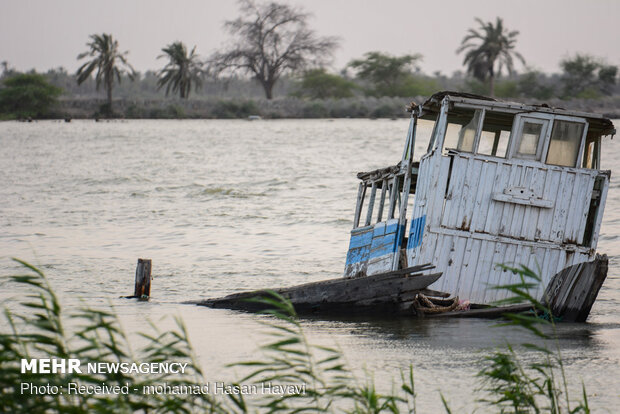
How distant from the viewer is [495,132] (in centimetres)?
1362

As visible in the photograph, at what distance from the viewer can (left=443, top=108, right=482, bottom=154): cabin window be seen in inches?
508

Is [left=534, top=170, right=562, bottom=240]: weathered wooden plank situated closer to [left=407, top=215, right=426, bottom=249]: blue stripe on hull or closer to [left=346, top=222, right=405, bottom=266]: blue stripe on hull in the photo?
[left=407, top=215, right=426, bottom=249]: blue stripe on hull

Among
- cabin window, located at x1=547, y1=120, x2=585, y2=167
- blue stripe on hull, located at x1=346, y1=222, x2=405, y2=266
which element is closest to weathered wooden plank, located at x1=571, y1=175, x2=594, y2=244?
cabin window, located at x1=547, y1=120, x2=585, y2=167

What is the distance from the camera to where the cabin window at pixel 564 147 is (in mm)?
12695

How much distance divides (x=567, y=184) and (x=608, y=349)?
2652 mm

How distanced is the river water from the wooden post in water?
1.26 ft

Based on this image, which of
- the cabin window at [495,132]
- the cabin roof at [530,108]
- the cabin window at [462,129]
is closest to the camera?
the cabin roof at [530,108]

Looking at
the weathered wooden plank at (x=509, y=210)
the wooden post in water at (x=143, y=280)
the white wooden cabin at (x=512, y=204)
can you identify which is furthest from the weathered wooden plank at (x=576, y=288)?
the wooden post in water at (x=143, y=280)

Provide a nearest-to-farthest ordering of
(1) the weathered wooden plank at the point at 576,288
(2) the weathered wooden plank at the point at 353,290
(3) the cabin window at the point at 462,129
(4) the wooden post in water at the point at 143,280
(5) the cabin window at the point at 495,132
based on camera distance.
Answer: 1. (1) the weathered wooden plank at the point at 576,288
2. (2) the weathered wooden plank at the point at 353,290
3. (3) the cabin window at the point at 462,129
4. (5) the cabin window at the point at 495,132
5. (4) the wooden post in water at the point at 143,280

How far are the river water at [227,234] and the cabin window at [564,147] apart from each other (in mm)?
2410

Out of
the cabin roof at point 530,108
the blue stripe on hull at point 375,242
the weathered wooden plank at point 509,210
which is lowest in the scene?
the blue stripe on hull at point 375,242

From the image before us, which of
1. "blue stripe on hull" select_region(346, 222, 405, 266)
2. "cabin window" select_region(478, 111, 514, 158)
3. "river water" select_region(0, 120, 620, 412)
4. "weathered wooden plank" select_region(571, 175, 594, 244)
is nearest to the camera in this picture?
"river water" select_region(0, 120, 620, 412)

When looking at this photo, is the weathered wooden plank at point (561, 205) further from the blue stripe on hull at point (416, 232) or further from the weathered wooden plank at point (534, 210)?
the blue stripe on hull at point (416, 232)

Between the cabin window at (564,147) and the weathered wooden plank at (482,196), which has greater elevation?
the cabin window at (564,147)
